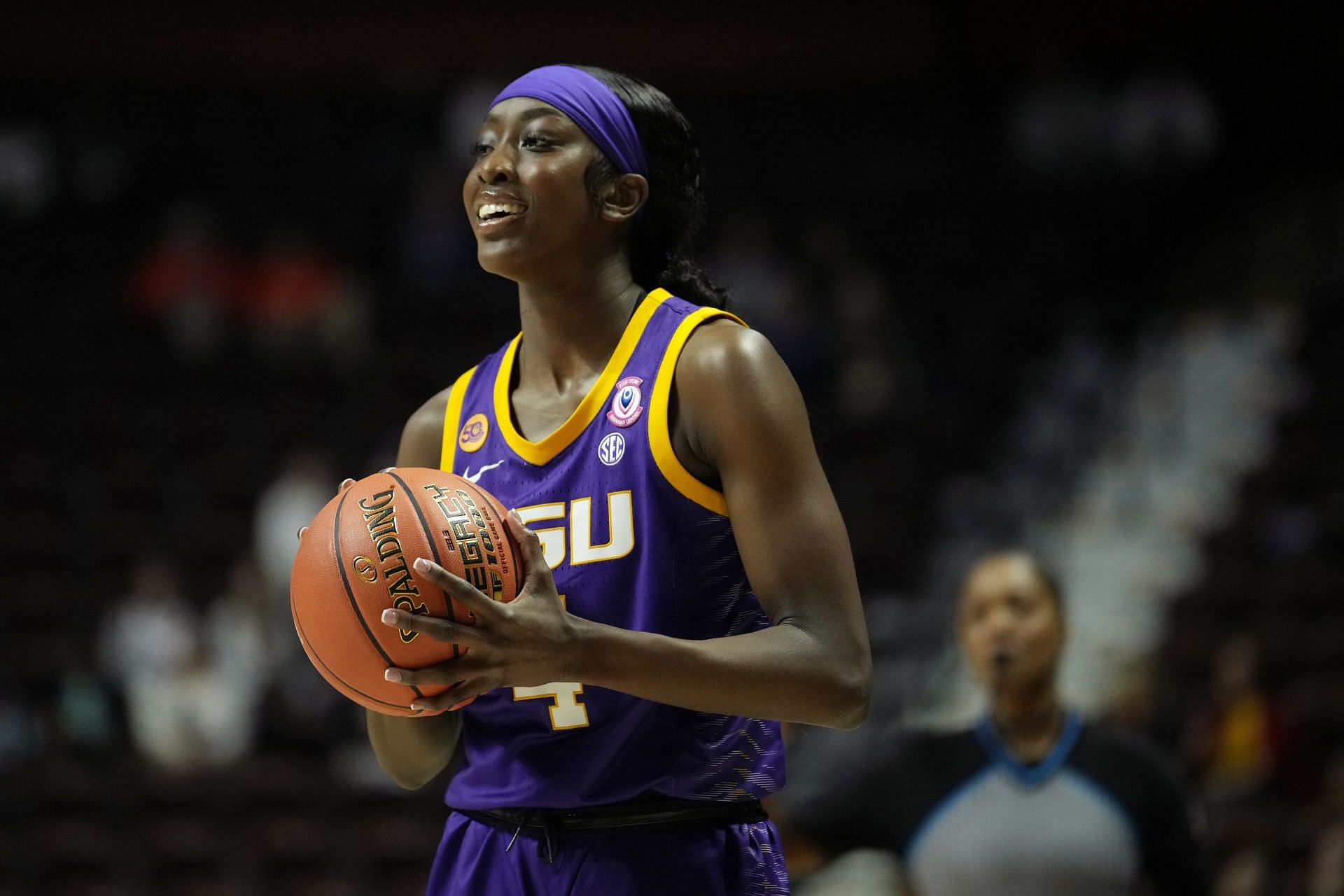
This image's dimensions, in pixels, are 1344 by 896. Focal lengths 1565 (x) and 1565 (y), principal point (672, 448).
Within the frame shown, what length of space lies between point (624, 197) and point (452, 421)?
44 cm

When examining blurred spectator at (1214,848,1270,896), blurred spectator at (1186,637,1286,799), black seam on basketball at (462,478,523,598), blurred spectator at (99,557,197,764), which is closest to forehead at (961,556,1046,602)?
black seam on basketball at (462,478,523,598)

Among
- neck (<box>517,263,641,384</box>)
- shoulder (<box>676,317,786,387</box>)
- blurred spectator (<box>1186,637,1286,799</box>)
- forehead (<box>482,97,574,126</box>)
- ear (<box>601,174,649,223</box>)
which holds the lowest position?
blurred spectator (<box>1186,637,1286,799</box>)

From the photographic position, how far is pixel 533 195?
2205mm

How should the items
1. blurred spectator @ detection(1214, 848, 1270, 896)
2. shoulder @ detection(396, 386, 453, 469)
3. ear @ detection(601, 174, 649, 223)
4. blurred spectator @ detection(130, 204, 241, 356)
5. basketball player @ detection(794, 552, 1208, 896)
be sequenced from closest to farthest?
ear @ detection(601, 174, 649, 223), shoulder @ detection(396, 386, 453, 469), basketball player @ detection(794, 552, 1208, 896), blurred spectator @ detection(1214, 848, 1270, 896), blurred spectator @ detection(130, 204, 241, 356)

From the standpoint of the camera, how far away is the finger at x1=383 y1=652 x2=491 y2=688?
1.76 meters

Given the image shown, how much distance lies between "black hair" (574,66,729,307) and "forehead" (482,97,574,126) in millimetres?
109

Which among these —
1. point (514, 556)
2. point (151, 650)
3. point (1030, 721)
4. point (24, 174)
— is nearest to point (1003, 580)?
point (1030, 721)

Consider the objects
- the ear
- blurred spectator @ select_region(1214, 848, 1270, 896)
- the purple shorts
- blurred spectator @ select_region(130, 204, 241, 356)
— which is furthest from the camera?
blurred spectator @ select_region(130, 204, 241, 356)

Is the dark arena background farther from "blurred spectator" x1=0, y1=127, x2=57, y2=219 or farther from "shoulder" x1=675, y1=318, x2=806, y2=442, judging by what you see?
"shoulder" x1=675, y1=318, x2=806, y2=442

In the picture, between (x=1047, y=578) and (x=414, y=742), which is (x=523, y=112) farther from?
(x=1047, y=578)

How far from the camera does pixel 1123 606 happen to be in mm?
8719

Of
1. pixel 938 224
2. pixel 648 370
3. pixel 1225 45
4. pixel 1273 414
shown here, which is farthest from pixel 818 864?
pixel 1225 45

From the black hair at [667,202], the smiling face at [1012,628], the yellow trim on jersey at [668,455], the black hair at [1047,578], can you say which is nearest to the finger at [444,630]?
the yellow trim on jersey at [668,455]

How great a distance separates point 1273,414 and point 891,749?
22.1 ft
